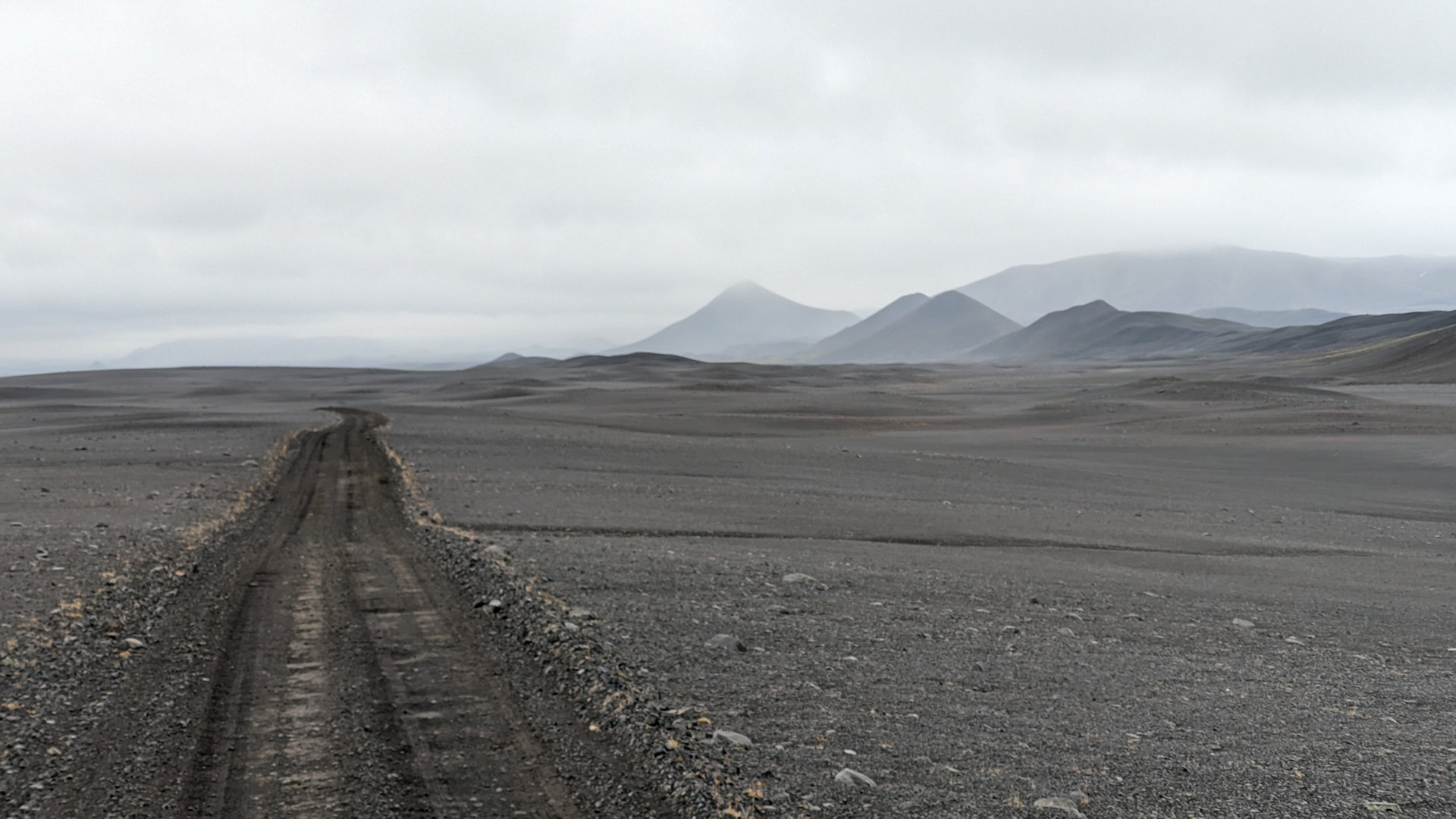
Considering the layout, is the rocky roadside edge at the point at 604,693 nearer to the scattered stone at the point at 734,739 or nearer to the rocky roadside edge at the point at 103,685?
the scattered stone at the point at 734,739

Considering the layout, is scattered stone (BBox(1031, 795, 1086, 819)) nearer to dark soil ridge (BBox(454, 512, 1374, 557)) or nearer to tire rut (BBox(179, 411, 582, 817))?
tire rut (BBox(179, 411, 582, 817))

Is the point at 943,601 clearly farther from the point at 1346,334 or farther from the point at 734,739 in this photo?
the point at 1346,334

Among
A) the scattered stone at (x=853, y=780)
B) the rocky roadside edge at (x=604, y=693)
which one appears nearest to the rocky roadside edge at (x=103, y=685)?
the rocky roadside edge at (x=604, y=693)

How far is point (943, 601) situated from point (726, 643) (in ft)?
9.56

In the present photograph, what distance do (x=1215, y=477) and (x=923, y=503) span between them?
10874 millimetres

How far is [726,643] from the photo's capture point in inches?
274

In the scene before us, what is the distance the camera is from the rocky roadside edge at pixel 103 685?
14.8ft

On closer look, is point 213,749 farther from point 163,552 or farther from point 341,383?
point 341,383

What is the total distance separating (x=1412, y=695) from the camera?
6625 millimetres

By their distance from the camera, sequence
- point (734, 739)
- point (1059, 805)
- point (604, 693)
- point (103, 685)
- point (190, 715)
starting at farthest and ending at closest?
point (103, 685) < point (604, 693) < point (190, 715) < point (734, 739) < point (1059, 805)

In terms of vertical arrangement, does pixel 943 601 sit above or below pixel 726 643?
below

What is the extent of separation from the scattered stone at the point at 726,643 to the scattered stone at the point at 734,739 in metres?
1.70

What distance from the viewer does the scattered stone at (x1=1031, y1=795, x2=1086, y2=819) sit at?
14.5ft

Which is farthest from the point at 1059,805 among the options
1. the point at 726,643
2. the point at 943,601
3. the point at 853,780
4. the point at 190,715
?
the point at 190,715
